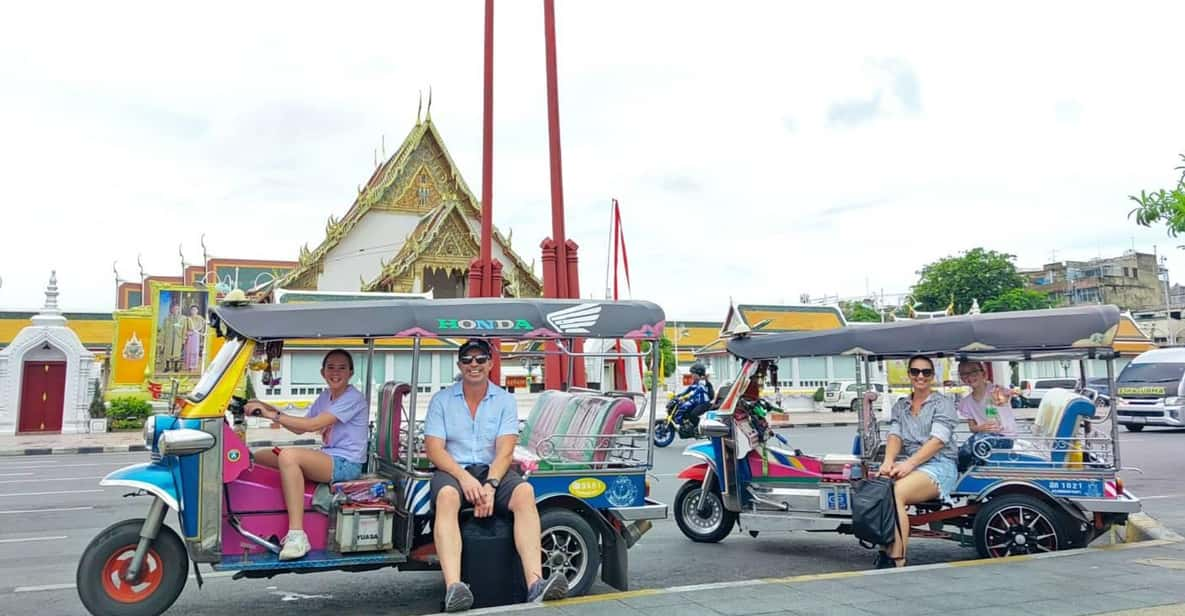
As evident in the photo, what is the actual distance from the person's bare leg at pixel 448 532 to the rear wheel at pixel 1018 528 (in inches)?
156

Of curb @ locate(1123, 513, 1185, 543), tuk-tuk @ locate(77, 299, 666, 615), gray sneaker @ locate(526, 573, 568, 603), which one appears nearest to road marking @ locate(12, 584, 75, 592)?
tuk-tuk @ locate(77, 299, 666, 615)

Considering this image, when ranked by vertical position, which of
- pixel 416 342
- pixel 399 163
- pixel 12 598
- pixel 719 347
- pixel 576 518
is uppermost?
pixel 399 163

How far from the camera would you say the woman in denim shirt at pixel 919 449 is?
645 cm

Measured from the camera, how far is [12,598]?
5.93m

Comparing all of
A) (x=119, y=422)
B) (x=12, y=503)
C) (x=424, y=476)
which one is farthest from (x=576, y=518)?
(x=119, y=422)

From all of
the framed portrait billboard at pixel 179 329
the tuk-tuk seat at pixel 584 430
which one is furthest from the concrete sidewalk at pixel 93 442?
the tuk-tuk seat at pixel 584 430

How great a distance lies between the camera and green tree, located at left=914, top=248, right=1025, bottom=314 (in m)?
61.0

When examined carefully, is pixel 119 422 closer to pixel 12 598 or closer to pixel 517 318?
pixel 12 598

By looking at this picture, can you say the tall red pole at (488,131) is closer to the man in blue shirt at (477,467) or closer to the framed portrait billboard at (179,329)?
the framed portrait billboard at (179,329)

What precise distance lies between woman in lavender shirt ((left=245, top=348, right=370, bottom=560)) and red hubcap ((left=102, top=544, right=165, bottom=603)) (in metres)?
0.68

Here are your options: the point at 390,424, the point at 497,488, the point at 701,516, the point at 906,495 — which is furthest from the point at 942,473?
the point at 390,424

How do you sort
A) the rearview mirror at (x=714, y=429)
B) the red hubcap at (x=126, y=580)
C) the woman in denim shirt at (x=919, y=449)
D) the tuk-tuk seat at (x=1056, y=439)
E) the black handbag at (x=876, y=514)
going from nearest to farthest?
the red hubcap at (x=126, y=580)
the black handbag at (x=876, y=514)
the woman in denim shirt at (x=919, y=449)
the tuk-tuk seat at (x=1056, y=439)
the rearview mirror at (x=714, y=429)

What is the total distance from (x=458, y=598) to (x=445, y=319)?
1.68 metres

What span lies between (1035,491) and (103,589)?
6.20m
